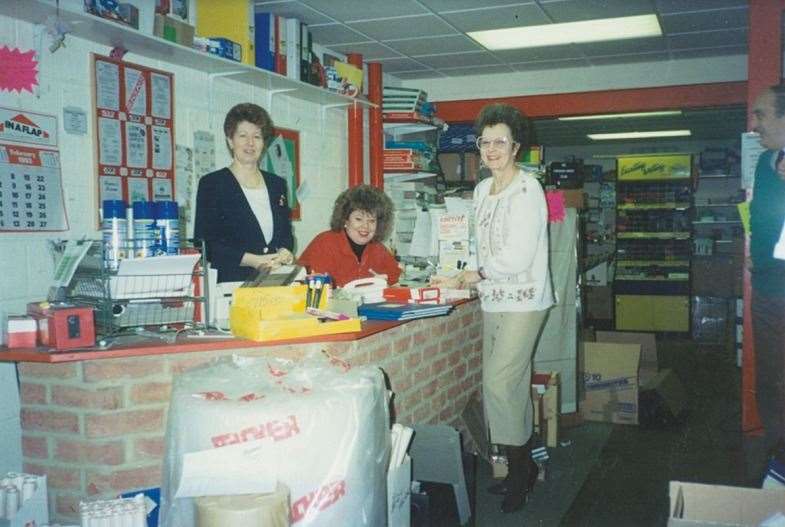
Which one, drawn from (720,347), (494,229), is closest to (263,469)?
(494,229)

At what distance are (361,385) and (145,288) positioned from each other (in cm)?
78

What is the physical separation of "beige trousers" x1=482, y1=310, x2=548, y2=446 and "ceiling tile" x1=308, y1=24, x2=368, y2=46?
2.54m

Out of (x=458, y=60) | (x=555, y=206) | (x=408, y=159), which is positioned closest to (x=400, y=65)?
(x=458, y=60)

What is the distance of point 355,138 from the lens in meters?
5.12

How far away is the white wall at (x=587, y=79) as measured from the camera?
545 centimetres

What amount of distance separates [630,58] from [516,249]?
11.2ft

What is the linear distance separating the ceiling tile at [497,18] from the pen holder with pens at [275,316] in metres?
2.72

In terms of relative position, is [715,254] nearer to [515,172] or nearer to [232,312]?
[515,172]

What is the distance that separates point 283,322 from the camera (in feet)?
6.96

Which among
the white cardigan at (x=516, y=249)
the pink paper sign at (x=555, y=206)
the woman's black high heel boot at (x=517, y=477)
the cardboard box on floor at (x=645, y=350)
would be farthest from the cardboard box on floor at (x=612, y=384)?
the white cardigan at (x=516, y=249)

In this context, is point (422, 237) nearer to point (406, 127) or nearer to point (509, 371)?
point (406, 127)

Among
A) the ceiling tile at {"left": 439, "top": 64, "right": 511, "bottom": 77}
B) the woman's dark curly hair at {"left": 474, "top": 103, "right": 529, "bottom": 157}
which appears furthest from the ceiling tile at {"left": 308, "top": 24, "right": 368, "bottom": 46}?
the woman's dark curly hair at {"left": 474, "top": 103, "right": 529, "bottom": 157}

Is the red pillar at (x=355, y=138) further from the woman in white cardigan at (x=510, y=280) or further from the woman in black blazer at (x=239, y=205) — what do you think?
the woman in white cardigan at (x=510, y=280)

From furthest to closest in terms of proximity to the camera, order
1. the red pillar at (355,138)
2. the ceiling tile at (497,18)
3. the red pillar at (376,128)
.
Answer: the red pillar at (376,128)
the red pillar at (355,138)
the ceiling tile at (497,18)
